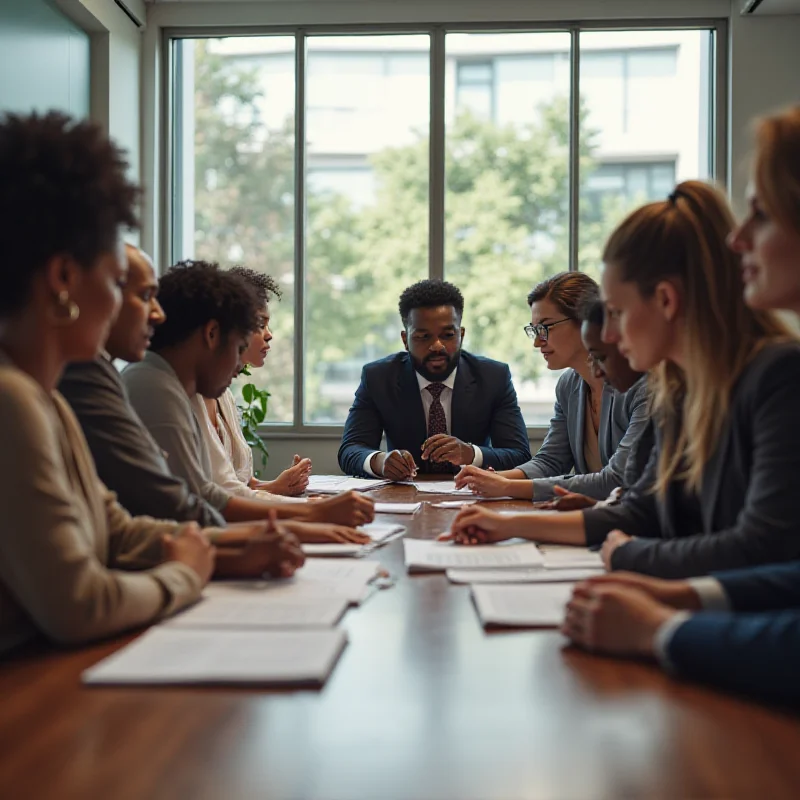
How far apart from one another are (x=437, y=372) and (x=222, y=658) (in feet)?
10.1

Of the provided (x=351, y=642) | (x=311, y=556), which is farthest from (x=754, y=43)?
(x=351, y=642)

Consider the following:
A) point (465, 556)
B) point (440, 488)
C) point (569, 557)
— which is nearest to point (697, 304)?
point (569, 557)

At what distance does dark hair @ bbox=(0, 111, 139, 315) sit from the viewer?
1205 mm

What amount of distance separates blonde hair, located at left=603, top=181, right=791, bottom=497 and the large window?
405 centimetres

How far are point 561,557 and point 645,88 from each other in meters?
4.71

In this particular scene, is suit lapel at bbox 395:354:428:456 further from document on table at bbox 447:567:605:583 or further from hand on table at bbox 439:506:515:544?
document on table at bbox 447:567:605:583

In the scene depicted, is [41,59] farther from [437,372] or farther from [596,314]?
[596,314]

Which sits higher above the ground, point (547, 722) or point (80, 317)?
point (80, 317)

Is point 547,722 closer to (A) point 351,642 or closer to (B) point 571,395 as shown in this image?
(A) point 351,642

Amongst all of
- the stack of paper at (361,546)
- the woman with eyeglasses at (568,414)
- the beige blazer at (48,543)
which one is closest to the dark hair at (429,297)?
the woman with eyeglasses at (568,414)

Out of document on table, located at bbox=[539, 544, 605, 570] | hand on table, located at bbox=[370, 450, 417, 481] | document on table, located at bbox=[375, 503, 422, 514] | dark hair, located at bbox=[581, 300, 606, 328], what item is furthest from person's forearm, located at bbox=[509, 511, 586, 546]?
hand on table, located at bbox=[370, 450, 417, 481]

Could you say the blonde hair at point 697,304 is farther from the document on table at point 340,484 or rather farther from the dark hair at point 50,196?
the document on table at point 340,484

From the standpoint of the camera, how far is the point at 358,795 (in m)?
0.85

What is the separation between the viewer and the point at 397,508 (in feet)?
9.27
